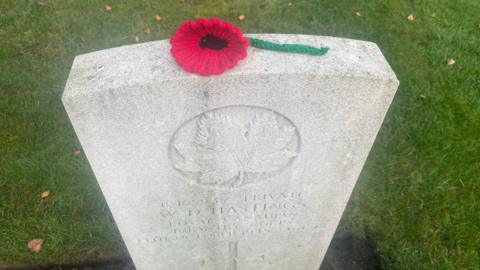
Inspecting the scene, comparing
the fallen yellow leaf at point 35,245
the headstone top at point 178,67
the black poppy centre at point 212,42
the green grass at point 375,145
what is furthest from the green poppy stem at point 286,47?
the fallen yellow leaf at point 35,245

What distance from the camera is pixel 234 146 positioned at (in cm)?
162

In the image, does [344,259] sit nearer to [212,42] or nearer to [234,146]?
[234,146]

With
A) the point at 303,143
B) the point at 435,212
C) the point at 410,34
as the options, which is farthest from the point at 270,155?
the point at 410,34

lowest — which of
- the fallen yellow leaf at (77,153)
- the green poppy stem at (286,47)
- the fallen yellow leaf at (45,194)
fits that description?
the fallen yellow leaf at (45,194)

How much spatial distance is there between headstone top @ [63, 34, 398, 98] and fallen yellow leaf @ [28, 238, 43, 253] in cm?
182

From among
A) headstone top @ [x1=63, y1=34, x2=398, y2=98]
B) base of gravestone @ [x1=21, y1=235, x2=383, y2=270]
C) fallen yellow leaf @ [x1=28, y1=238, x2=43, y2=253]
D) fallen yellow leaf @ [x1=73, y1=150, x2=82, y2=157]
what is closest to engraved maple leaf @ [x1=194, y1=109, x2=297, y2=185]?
headstone top @ [x1=63, y1=34, x2=398, y2=98]

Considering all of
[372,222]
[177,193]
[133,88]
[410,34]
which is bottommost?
[372,222]

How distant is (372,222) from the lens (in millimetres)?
2936

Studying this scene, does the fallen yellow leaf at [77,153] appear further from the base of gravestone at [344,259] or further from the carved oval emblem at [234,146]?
the carved oval emblem at [234,146]

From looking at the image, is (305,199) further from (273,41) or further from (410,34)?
(410,34)

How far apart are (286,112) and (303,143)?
0.22 m

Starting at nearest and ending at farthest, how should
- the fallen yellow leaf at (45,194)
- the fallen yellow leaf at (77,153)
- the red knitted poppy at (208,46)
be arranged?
the red knitted poppy at (208,46)
the fallen yellow leaf at (45,194)
the fallen yellow leaf at (77,153)

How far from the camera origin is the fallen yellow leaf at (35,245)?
108 inches

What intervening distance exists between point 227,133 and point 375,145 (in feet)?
7.25
